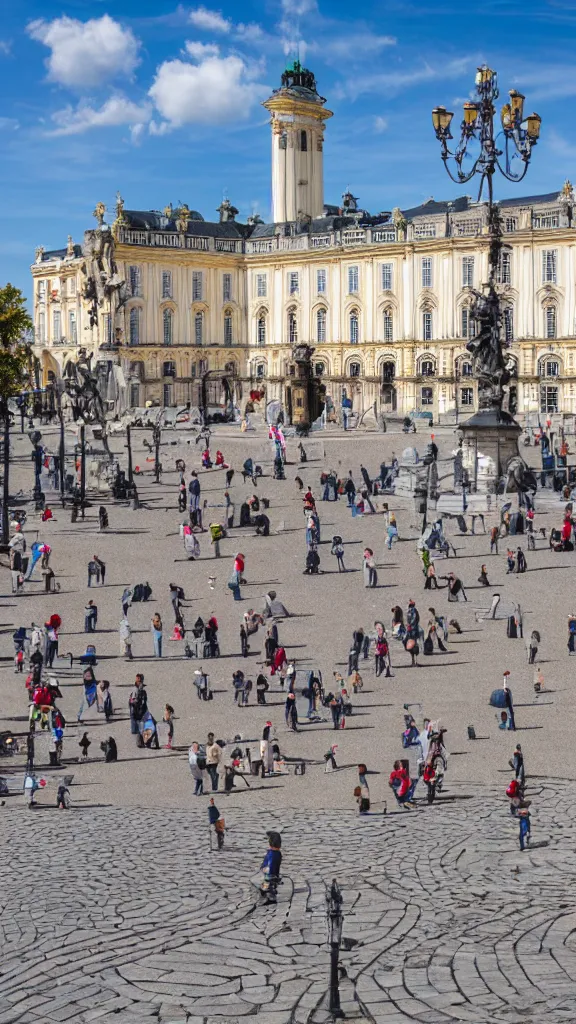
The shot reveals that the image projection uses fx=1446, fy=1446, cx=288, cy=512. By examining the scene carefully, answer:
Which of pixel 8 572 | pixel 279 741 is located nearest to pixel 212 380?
pixel 8 572

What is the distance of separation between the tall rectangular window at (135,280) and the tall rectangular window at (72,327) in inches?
259

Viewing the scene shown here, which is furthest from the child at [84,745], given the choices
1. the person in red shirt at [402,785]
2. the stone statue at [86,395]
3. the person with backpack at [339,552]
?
the stone statue at [86,395]

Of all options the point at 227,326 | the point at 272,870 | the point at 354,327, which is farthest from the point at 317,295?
the point at 272,870

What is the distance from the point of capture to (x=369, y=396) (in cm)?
8556

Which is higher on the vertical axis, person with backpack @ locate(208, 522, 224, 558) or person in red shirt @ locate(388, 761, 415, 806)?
person with backpack @ locate(208, 522, 224, 558)

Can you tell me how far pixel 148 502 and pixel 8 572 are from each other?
9.29 m

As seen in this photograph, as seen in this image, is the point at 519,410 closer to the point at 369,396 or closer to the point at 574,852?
the point at 369,396

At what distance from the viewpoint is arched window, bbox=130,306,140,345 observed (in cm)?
8719

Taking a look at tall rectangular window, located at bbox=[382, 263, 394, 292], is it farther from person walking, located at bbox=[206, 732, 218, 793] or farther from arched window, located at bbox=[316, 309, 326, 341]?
person walking, located at bbox=[206, 732, 218, 793]

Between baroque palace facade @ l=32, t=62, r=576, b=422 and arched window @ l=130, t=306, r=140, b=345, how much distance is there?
0.28ft

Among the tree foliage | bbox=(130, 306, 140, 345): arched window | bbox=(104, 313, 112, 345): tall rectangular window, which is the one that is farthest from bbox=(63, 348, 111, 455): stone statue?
bbox=(130, 306, 140, 345): arched window

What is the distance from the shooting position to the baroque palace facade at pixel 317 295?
80.9 meters

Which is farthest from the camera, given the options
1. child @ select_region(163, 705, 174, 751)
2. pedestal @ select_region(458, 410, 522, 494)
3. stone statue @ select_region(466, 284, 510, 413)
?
stone statue @ select_region(466, 284, 510, 413)

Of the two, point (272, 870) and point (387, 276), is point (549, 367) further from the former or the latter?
point (272, 870)
